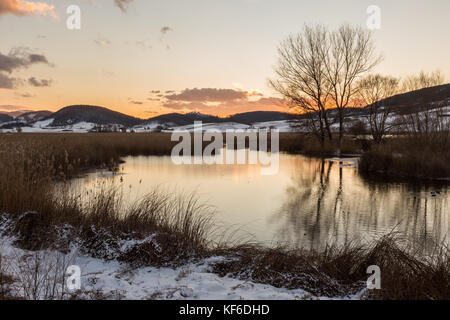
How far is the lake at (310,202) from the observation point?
6230 mm

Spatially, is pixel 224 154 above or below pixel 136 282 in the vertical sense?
above

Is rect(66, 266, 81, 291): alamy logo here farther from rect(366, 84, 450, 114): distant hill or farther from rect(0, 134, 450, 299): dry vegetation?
rect(366, 84, 450, 114): distant hill

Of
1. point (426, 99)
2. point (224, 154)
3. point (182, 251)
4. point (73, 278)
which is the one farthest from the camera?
point (224, 154)

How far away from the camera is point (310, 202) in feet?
30.5

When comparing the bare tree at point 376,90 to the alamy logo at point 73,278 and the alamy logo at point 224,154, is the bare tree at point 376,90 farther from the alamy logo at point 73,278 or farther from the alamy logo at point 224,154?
the alamy logo at point 73,278

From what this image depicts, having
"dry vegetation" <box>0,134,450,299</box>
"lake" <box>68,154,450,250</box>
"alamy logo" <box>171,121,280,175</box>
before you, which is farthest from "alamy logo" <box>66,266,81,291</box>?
"alamy logo" <box>171,121,280,175</box>

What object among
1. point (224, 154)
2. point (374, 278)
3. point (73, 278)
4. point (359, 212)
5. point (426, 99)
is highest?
point (426, 99)

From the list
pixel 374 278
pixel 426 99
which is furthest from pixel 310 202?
pixel 426 99

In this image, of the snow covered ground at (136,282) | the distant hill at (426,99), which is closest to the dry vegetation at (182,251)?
the snow covered ground at (136,282)

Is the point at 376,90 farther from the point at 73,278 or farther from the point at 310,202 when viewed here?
the point at 73,278

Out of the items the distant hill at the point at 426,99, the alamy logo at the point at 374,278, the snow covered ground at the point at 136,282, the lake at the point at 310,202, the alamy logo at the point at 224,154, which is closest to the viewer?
the snow covered ground at the point at 136,282

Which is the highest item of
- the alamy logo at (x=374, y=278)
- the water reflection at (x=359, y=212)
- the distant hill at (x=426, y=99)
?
the distant hill at (x=426, y=99)

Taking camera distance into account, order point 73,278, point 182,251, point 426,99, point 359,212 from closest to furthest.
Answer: point 73,278
point 182,251
point 359,212
point 426,99
